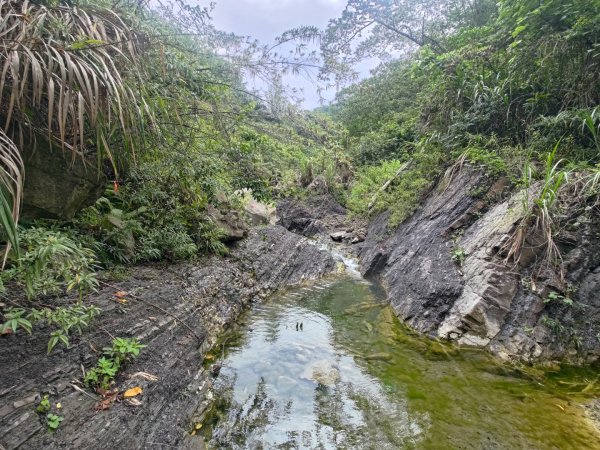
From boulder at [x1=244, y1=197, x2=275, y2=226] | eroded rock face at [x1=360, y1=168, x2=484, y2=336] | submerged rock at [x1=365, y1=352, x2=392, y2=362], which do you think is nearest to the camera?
submerged rock at [x1=365, y1=352, x2=392, y2=362]

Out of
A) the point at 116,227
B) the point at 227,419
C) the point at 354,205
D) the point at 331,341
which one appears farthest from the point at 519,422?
the point at 354,205

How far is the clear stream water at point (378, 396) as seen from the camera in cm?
286

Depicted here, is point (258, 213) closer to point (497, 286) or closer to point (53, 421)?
point (497, 286)

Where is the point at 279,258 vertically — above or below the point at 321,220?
below

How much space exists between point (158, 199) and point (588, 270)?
547cm

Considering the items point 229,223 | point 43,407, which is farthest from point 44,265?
point 229,223

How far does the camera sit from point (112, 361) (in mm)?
2602

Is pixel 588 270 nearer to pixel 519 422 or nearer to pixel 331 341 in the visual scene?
pixel 519 422

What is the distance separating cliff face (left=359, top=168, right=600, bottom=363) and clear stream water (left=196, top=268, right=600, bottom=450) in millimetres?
333

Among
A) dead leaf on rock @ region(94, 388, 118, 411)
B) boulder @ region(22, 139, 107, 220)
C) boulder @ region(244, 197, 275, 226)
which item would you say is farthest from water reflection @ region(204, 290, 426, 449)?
boulder @ region(244, 197, 275, 226)

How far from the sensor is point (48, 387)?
2.18 meters

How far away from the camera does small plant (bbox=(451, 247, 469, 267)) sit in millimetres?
5199

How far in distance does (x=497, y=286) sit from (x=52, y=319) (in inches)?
185

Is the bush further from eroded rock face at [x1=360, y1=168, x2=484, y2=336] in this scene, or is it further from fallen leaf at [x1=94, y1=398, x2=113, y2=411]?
fallen leaf at [x1=94, y1=398, x2=113, y2=411]
